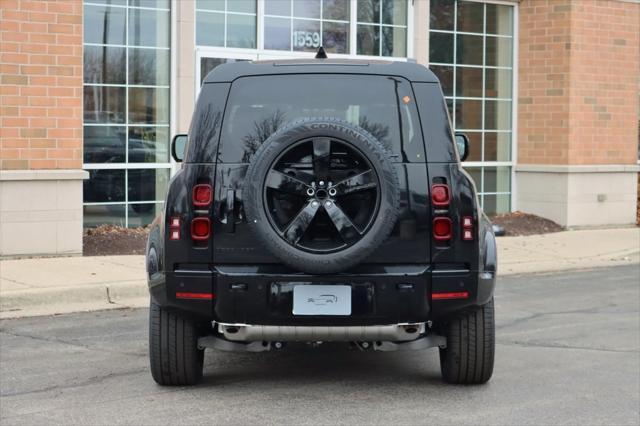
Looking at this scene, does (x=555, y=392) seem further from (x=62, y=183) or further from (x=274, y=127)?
(x=62, y=183)

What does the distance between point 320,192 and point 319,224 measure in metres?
0.18

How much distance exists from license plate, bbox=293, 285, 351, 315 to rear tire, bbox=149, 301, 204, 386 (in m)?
A: 0.73

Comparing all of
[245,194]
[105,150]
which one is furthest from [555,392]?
[105,150]

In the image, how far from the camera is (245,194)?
225 inches

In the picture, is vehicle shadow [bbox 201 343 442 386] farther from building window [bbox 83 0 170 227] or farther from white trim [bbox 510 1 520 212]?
white trim [bbox 510 1 520 212]

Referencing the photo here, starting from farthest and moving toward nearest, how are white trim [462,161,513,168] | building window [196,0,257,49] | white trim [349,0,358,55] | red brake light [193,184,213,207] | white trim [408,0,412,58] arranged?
1. white trim [462,161,513,168]
2. white trim [408,0,412,58]
3. white trim [349,0,358,55]
4. building window [196,0,257,49]
5. red brake light [193,184,213,207]

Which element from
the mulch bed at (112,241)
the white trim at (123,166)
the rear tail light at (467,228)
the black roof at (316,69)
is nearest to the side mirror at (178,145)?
the black roof at (316,69)

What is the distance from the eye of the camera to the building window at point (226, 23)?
1416 cm

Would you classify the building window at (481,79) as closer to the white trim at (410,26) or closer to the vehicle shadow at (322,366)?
the white trim at (410,26)

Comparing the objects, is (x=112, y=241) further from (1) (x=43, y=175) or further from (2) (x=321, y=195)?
(2) (x=321, y=195)

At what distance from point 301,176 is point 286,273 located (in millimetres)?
531

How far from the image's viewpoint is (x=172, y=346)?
6.20 metres

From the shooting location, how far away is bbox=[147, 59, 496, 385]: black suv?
5695 mm

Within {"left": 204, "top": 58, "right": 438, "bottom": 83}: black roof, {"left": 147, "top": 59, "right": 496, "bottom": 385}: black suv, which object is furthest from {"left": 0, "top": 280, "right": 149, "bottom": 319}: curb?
{"left": 204, "top": 58, "right": 438, "bottom": 83}: black roof
